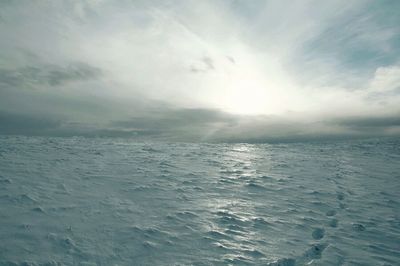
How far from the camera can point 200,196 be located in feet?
39.0

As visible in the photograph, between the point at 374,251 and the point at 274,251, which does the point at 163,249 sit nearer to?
the point at 274,251

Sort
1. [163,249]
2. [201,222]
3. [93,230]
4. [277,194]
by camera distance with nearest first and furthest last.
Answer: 1. [163,249]
2. [93,230]
3. [201,222]
4. [277,194]

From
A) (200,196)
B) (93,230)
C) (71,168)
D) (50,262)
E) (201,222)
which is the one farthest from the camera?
(71,168)

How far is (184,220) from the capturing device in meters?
8.91

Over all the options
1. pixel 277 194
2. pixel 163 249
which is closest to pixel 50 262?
pixel 163 249

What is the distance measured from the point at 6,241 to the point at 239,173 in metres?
14.1

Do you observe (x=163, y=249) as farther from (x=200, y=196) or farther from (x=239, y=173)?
(x=239, y=173)

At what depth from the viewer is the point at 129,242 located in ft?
22.9

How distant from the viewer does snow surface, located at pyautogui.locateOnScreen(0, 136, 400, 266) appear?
652 cm

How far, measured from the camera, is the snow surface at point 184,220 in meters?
6.52

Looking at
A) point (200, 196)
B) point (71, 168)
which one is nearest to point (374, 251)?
point (200, 196)

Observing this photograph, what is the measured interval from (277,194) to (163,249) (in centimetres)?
794

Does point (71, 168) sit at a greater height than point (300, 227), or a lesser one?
greater

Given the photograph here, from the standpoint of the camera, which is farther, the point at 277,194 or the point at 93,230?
the point at 277,194
